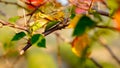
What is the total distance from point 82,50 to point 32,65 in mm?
1289

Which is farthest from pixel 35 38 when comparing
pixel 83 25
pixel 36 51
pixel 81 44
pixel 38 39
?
pixel 36 51

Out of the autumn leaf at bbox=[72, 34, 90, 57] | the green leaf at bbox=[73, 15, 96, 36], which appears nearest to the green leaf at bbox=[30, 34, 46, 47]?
the autumn leaf at bbox=[72, 34, 90, 57]

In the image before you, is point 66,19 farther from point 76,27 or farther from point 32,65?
point 32,65

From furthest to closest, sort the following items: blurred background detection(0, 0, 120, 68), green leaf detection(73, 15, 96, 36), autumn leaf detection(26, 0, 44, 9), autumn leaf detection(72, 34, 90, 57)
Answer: blurred background detection(0, 0, 120, 68) < autumn leaf detection(26, 0, 44, 9) < autumn leaf detection(72, 34, 90, 57) < green leaf detection(73, 15, 96, 36)

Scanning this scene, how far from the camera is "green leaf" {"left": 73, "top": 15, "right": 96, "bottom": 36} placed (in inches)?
29.9

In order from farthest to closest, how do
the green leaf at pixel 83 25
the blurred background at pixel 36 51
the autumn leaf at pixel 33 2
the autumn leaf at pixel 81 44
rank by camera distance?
the blurred background at pixel 36 51 → the autumn leaf at pixel 33 2 → the autumn leaf at pixel 81 44 → the green leaf at pixel 83 25

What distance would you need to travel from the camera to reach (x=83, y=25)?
0.77 meters

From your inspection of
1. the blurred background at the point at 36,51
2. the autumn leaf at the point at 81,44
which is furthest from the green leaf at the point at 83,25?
the blurred background at the point at 36,51

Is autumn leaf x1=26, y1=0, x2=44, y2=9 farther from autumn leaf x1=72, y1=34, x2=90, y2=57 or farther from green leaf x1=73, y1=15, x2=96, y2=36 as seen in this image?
green leaf x1=73, y1=15, x2=96, y2=36

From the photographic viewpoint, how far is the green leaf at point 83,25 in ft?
2.49

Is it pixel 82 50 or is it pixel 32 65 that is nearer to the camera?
pixel 82 50

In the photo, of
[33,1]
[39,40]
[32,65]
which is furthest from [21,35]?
[32,65]

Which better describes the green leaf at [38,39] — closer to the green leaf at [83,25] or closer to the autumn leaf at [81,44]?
the autumn leaf at [81,44]

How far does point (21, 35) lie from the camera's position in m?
1.05
